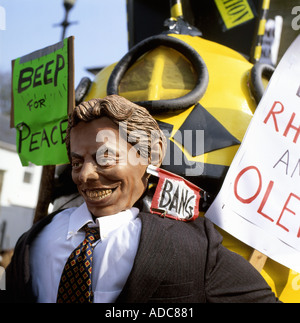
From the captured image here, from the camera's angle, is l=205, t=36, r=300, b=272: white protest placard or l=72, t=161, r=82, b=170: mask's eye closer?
l=72, t=161, r=82, b=170: mask's eye

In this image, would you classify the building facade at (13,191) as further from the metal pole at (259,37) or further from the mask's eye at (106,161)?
the mask's eye at (106,161)

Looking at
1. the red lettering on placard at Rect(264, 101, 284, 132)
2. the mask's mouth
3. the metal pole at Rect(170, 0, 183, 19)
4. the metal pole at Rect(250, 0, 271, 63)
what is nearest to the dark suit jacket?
the mask's mouth

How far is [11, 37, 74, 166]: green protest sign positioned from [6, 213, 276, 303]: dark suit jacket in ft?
2.98

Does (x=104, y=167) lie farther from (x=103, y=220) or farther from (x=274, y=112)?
(x=274, y=112)

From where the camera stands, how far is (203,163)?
2.23 metres

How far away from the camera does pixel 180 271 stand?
162 centimetres

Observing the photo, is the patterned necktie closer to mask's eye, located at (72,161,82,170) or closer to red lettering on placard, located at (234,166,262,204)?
mask's eye, located at (72,161,82,170)

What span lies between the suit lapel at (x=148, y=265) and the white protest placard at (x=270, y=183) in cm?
52

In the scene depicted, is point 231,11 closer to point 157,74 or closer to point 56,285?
point 157,74

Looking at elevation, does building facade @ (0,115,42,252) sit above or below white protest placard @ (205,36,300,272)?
below

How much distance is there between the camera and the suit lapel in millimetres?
1546

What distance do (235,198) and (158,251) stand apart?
65 centimetres

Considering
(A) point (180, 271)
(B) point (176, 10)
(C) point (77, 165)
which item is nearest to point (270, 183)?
(A) point (180, 271)

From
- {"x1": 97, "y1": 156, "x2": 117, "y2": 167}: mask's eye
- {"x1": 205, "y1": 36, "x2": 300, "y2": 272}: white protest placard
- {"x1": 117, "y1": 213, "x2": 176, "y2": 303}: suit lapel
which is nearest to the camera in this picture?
{"x1": 117, "y1": 213, "x2": 176, "y2": 303}: suit lapel
